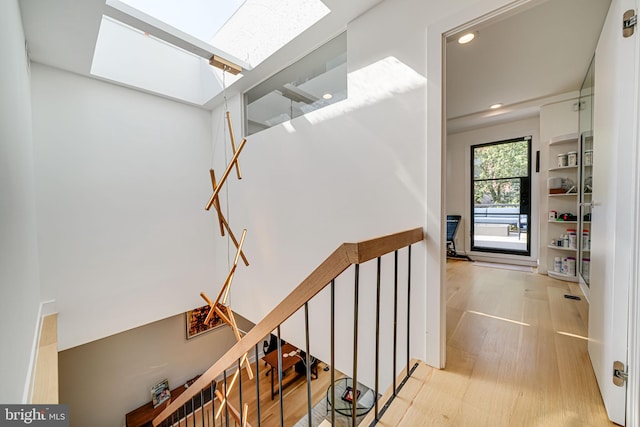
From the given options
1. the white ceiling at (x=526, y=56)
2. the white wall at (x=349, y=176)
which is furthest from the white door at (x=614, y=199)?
the white wall at (x=349, y=176)

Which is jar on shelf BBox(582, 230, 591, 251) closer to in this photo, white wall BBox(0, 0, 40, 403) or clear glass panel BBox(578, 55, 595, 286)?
clear glass panel BBox(578, 55, 595, 286)

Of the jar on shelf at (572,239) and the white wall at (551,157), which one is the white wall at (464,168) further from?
the jar on shelf at (572,239)

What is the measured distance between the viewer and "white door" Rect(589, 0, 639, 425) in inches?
41.6

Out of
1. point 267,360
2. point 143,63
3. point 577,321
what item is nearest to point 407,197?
point 577,321

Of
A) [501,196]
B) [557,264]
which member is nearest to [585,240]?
[557,264]

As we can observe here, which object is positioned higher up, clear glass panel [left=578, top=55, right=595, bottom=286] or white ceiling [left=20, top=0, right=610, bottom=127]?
white ceiling [left=20, top=0, right=610, bottom=127]

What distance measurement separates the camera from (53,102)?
2.87 meters

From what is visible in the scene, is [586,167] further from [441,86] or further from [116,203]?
[116,203]

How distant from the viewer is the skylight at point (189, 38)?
7.39ft

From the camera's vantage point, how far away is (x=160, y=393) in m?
4.62

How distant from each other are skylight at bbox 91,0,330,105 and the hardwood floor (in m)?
2.86

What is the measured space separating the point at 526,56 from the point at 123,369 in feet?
24.2

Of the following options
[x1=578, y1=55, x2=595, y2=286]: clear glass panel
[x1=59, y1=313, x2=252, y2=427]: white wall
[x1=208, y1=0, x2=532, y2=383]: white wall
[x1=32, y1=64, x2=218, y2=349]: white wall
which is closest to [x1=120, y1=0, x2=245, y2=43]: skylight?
[x1=32, y1=64, x2=218, y2=349]: white wall

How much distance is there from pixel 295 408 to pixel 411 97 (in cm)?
496
